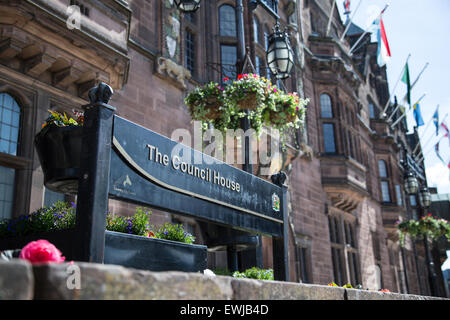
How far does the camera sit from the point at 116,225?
3650 millimetres

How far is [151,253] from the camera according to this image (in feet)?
11.3

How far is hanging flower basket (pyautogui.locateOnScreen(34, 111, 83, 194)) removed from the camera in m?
3.10

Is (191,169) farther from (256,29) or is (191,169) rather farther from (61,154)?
(256,29)

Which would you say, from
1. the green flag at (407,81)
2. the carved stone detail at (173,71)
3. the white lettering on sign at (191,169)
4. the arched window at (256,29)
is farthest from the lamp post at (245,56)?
the green flag at (407,81)

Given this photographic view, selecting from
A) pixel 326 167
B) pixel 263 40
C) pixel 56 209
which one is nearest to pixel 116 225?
pixel 56 209

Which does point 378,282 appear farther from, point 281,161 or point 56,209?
point 56,209

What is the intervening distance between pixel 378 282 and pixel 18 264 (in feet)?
81.4

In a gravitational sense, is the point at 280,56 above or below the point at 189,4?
below

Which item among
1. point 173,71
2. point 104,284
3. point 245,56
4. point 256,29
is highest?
point 256,29

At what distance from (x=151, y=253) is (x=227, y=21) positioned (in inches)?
508

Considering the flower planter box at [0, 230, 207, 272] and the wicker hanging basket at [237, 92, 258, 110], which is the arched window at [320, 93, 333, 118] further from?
the flower planter box at [0, 230, 207, 272]

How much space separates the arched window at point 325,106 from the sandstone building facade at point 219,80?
0.21 feet

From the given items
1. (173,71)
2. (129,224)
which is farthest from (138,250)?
(173,71)
